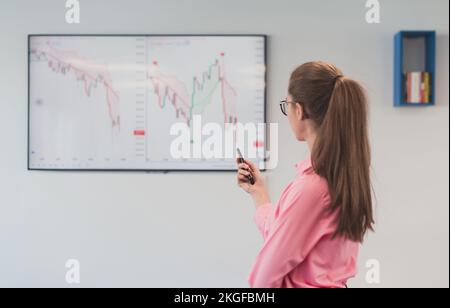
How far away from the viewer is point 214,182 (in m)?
2.64

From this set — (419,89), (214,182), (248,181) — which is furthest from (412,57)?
(248,181)

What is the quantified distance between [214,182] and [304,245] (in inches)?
61.5

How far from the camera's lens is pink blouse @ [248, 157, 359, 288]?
108 cm

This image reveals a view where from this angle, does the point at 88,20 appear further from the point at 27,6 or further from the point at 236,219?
the point at 236,219

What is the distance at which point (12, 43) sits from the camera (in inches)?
104

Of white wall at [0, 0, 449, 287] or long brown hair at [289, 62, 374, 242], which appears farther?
white wall at [0, 0, 449, 287]

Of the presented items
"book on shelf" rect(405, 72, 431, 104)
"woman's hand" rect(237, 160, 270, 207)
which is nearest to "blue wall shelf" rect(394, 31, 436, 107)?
"book on shelf" rect(405, 72, 431, 104)

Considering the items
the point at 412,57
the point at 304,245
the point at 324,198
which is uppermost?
the point at 412,57

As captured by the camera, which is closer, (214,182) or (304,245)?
(304,245)

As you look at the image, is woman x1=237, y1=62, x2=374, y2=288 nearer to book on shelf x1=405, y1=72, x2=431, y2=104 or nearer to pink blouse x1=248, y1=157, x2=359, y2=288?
pink blouse x1=248, y1=157, x2=359, y2=288

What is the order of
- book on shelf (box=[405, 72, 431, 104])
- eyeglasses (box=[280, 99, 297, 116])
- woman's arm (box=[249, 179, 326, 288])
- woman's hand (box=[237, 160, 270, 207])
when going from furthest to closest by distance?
book on shelf (box=[405, 72, 431, 104]) → woman's hand (box=[237, 160, 270, 207]) → eyeglasses (box=[280, 99, 297, 116]) → woman's arm (box=[249, 179, 326, 288])

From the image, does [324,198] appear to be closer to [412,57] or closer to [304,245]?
[304,245]

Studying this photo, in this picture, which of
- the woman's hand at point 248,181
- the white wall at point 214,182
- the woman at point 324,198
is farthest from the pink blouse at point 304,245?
the white wall at point 214,182
